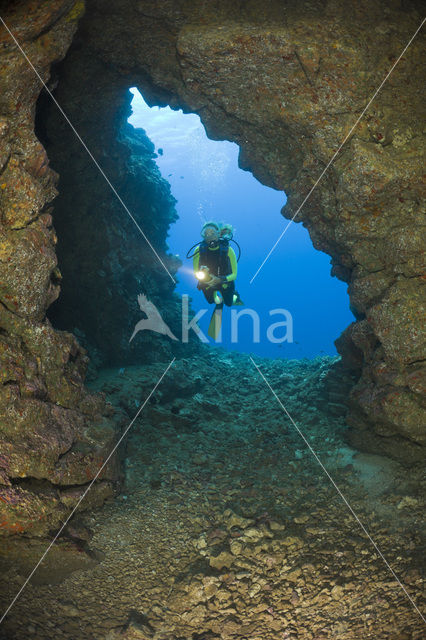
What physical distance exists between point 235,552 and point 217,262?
6289 millimetres

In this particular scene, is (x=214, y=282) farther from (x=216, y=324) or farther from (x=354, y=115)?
(x=354, y=115)

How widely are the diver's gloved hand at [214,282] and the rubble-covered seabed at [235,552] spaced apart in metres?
3.50

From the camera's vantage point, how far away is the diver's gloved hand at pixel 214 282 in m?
8.76

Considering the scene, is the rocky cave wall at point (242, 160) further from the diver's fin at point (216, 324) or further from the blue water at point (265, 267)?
the blue water at point (265, 267)

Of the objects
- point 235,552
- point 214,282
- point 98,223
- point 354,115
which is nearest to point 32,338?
point 235,552

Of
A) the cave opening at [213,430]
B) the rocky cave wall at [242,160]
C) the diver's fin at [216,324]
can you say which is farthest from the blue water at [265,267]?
the rocky cave wall at [242,160]

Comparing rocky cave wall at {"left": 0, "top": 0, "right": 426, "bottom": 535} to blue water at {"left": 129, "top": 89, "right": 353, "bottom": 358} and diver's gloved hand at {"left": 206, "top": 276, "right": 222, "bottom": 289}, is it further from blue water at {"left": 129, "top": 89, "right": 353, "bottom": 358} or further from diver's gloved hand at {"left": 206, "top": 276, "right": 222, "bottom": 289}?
blue water at {"left": 129, "top": 89, "right": 353, "bottom": 358}

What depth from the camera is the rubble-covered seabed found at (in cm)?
397

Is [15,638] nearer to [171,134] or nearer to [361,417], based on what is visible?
[361,417]

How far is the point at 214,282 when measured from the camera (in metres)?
8.84

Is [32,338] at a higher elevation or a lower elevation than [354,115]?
lower

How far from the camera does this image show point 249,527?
5023 mm

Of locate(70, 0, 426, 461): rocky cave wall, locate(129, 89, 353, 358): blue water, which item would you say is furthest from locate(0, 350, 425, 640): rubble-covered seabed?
locate(129, 89, 353, 358): blue water

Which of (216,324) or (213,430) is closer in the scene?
(213,430)
